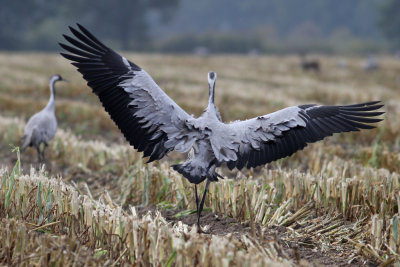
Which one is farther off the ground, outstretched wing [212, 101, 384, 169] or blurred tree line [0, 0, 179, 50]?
blurred tree line [0, 0, 179, 50]

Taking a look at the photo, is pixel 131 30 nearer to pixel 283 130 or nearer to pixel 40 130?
pixel 40 130

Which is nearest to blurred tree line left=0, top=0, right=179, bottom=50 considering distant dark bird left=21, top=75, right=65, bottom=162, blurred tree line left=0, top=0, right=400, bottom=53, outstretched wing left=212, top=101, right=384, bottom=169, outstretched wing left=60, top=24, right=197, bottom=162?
blurred tree line left=0, top=0, right=400, bottom=53

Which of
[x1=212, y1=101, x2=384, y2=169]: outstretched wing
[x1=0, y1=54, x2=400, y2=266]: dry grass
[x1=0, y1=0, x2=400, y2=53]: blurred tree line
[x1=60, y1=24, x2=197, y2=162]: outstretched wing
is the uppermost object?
[x1=0, y1=0, x2=400, y2=53]: blurred tree line

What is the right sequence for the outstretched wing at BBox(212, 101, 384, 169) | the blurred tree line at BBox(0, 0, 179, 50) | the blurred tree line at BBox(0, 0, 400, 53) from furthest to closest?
the blurred tree line at BBox(0, 0, 179, 50) < the blurred tree line at BBox(0, 0, 400, 53) < the outstretched wing at BBox(212, 101, 384, 169)

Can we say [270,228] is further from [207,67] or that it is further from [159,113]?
[207,67]

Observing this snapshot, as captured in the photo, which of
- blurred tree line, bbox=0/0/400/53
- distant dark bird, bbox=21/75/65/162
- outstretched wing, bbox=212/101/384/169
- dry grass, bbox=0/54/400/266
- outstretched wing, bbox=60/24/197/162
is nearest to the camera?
dry grass, bbox=0/54/400/266

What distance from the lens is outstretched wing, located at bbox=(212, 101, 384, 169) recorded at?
518cm

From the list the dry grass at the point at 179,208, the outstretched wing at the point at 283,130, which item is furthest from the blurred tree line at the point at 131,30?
the outstretched wing at the point at 283,130

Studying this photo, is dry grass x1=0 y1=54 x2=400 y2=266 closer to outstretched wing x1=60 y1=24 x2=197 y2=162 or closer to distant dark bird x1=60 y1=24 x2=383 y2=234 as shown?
distant dark bird x1=60 y1=24 x2=383 y2=234

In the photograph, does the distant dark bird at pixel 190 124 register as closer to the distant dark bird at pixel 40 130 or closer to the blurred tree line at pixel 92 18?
the distant dark bird at pixel 40 130

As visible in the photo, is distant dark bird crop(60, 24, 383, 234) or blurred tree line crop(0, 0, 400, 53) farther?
blurred tree line crop(0, 0, 400, 53)

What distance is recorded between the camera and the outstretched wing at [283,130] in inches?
204

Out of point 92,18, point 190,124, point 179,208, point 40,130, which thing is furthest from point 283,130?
point 92,18

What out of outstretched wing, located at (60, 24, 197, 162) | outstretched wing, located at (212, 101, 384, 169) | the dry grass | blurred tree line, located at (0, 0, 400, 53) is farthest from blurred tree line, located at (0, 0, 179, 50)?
outstretched wing, located at (212, 101, 384, 169)
